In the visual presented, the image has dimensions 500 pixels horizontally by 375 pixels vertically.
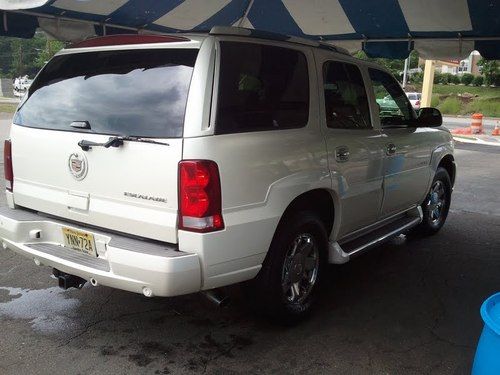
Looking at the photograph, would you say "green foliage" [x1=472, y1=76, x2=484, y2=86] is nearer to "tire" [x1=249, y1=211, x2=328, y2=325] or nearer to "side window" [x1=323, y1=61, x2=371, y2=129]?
"side window" [x1=323, y1=61, x2=371, y2=129]

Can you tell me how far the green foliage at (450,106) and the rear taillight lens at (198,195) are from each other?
147 ft

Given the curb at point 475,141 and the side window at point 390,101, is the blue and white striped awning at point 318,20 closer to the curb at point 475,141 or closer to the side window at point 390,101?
the side window at point 390,101

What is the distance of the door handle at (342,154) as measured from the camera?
374cm

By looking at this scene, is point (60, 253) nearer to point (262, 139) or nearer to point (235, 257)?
point (235, 257)

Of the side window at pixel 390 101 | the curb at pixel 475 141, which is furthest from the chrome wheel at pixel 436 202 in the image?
the curb at pixel 475 141

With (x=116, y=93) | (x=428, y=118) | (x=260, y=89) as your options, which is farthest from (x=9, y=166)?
(x=428, y=118)

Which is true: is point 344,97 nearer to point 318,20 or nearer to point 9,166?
point 9,166

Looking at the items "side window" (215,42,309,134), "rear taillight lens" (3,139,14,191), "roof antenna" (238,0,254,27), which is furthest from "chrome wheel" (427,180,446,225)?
"rear taillight lens" (3,139,14,191)

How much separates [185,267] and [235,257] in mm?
346

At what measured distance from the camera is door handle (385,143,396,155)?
4.43m

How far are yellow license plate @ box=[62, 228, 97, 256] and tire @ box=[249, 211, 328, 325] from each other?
106cm

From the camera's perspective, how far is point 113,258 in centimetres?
286

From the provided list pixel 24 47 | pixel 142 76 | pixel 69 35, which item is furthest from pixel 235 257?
pixel 24 47

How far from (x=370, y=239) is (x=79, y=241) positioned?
2.45 m
